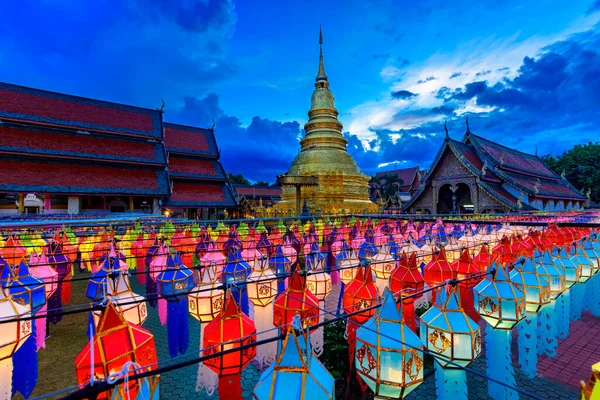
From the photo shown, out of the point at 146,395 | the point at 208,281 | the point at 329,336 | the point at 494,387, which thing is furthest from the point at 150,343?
the point at 329,336

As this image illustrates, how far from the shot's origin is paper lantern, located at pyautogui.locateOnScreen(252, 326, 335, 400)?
218 centimetres

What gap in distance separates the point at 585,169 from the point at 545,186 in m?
21.6

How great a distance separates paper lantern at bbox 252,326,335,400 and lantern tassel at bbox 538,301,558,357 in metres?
4.04

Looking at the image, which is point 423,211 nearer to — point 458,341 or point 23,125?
point 458,341

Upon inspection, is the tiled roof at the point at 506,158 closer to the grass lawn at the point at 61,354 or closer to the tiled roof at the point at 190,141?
the tiled roof at the point at 190,141

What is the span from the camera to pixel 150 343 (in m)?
2.75

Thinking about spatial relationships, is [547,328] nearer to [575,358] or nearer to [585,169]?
[575,358]

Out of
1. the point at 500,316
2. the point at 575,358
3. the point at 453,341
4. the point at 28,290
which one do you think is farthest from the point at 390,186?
the point at 28,290

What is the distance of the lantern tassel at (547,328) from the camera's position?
4641 mm

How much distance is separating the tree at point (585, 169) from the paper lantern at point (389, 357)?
49023 mm

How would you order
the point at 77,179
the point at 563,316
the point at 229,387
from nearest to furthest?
the point at 229,387
the point at 563,316
the point at 77,179

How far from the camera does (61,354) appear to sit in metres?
7.07

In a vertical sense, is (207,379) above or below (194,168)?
below

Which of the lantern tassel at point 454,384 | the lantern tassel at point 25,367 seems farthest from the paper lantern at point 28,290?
the lantern tassel at point 454,384
